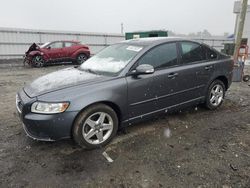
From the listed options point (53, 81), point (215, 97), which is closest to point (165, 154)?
point (53, 81)

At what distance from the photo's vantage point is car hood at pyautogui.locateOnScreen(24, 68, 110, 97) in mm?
3308

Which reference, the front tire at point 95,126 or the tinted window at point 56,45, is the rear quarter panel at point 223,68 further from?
the tinted window at point 56,45

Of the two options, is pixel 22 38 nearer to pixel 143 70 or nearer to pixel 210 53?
pixel 210 53

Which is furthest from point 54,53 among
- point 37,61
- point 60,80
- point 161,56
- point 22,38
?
point 161,56

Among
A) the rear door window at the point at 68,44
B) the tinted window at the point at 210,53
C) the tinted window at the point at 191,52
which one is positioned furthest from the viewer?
the rear door window at the point at 68,44

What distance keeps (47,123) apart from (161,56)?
2.21m

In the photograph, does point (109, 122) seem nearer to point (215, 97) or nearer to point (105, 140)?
point (105, 140)

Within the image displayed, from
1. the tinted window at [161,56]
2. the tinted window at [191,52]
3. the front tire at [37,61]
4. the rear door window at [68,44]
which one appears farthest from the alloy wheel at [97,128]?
the rear door window at [68,44]

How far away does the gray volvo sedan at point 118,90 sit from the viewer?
313cm

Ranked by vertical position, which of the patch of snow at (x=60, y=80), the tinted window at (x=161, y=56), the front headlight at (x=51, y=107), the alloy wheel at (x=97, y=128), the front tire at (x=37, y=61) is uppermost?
the tinted window at (x=161, y=56)

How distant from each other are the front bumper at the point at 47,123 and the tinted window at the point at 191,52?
→ 241 cm

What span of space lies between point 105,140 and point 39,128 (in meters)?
0.98

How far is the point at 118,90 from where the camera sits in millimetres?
3461

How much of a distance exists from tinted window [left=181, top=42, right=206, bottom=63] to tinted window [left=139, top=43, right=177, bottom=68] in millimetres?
236
